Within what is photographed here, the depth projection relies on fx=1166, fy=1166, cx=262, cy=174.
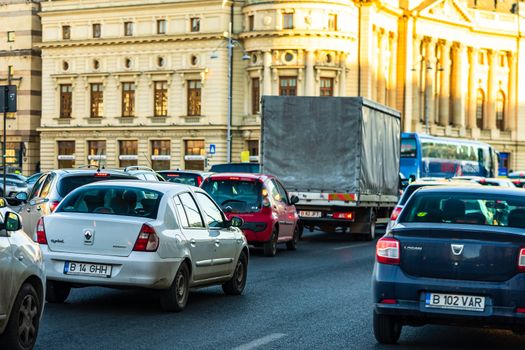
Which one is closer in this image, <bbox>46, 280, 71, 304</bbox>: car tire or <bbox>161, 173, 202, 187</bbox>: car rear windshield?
<bbox>46, 280, 71, 304</bbox>: car tire

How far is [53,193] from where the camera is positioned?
62.7 feet

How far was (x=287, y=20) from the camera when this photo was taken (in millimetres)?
78812

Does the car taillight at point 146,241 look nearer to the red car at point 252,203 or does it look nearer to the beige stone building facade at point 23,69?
the red car at point 252,203

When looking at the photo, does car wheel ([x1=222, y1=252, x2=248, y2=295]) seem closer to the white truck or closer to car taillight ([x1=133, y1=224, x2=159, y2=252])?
car taillight ([x1=133, y1=224, x2=159, y2=252])

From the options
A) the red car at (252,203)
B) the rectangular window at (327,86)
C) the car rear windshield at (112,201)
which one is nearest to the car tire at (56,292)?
the car rear windshield at (112,201)

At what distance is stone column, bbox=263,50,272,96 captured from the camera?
261ft

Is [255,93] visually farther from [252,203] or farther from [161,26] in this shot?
[252,203]

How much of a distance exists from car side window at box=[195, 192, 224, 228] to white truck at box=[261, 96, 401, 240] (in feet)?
48.4

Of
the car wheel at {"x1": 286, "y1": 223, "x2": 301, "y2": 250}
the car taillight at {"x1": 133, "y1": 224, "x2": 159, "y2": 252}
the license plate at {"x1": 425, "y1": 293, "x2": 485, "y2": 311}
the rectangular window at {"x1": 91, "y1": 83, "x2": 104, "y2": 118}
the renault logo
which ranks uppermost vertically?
the rectangular window at {"x1": 91, "y1": 83, "x2": 104, "y2": 118}

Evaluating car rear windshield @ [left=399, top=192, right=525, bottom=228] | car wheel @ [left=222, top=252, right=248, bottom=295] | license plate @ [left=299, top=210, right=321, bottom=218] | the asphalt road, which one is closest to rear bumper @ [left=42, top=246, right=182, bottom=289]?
the asphalt road

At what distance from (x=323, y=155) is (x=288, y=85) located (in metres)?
50.9

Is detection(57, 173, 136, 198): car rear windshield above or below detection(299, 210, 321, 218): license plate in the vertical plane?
above

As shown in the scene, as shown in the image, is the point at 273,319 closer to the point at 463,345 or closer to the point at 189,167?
the point at 463,345

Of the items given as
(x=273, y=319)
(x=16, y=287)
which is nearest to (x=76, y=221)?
(x=273, y=319)
